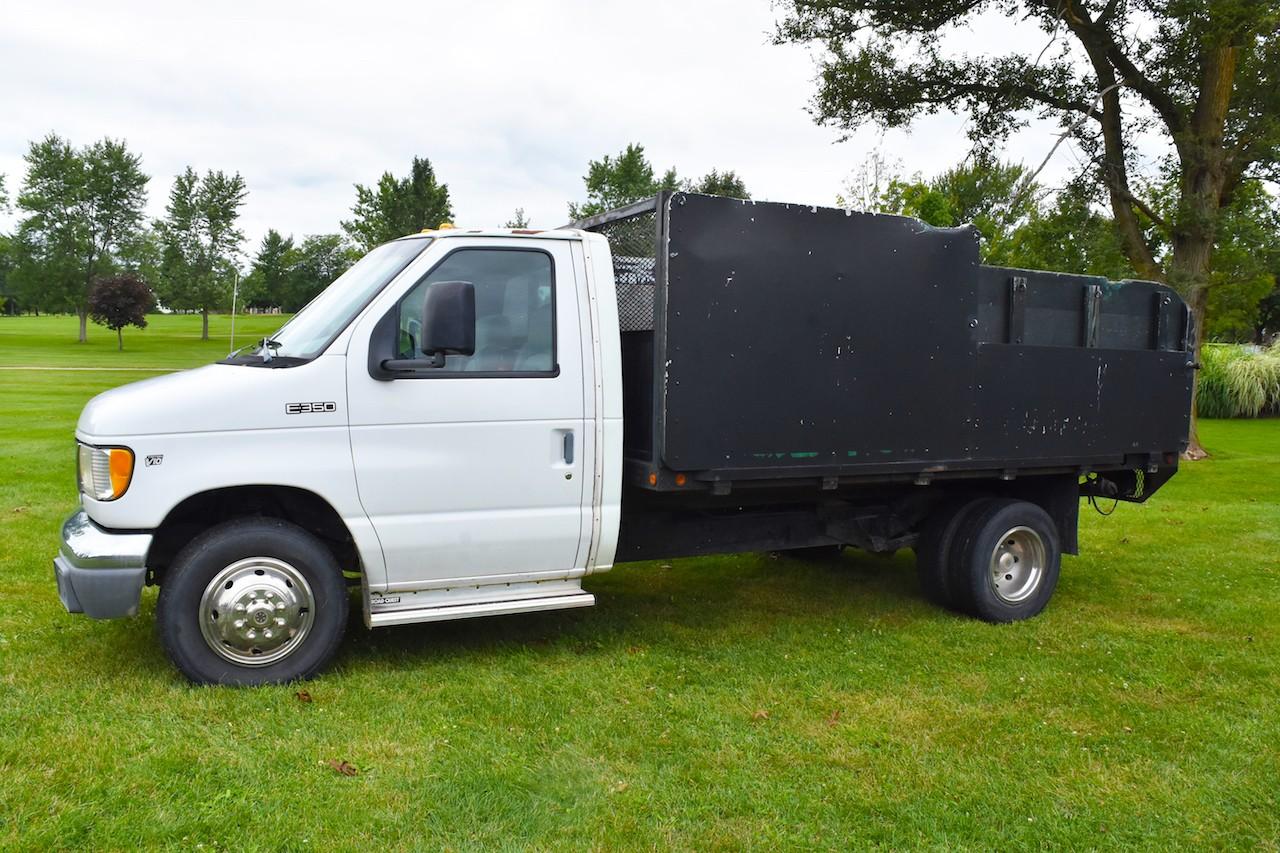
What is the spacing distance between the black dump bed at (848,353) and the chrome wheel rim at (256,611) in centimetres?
186

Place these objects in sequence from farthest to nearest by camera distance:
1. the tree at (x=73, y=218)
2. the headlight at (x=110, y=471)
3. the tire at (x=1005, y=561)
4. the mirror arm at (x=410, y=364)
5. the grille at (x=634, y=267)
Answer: the tree at (x=73, y=218) < the tire at (x=1005, y=561) < the grille at (x=634, y=267) < the mirror arm at (x=410, y=364) < the headlight at (x=110, y=471)

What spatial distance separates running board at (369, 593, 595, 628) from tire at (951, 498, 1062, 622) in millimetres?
2677

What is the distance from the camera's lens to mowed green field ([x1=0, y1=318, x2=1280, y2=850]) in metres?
3.93

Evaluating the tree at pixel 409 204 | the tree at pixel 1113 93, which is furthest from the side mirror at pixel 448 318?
the tree at pixel 409 204

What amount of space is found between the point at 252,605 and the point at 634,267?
2.68 meters

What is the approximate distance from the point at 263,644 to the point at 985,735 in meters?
3.48

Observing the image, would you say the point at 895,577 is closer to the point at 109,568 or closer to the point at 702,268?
the point at 702,268

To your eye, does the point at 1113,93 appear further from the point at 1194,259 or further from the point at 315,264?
the point at 315,264

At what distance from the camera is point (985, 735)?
486 cm

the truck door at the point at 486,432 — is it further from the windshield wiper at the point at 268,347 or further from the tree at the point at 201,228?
the tree at the point at 201,228

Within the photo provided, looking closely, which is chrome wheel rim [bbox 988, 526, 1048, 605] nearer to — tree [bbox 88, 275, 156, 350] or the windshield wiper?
the windshield wiper

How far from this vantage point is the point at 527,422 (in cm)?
543

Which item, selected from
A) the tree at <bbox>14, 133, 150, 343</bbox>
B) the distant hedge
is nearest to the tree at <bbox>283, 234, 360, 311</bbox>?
the tree at <bbox>14, 133, 150, 343</bbox>

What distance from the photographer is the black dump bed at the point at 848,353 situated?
5.44m
